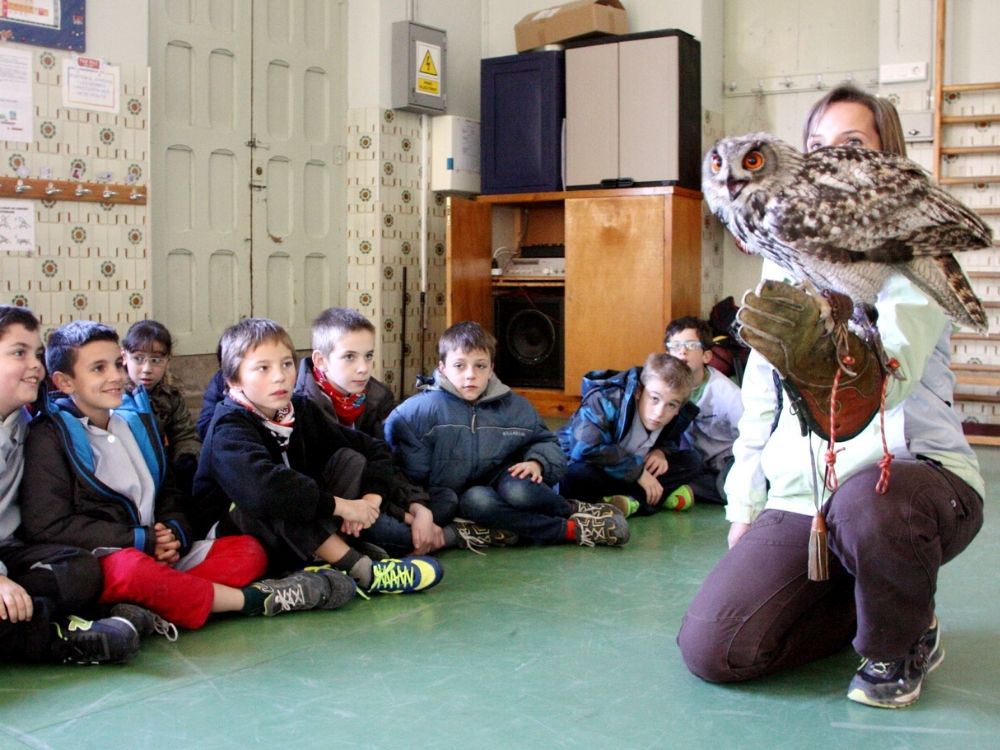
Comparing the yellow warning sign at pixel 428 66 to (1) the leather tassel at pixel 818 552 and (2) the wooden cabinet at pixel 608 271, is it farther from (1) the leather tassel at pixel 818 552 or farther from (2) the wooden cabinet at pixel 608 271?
(1) the leather tassel at pixel 818 552

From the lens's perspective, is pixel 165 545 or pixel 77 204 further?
pixel 77 204

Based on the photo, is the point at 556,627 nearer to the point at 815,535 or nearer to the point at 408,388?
the point at 815,535

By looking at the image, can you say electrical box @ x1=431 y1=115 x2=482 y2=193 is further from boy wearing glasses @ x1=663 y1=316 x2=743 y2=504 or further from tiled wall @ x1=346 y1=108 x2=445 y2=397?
boy wearing glasses @ x1=663 y1=316 x2=743 y2=504

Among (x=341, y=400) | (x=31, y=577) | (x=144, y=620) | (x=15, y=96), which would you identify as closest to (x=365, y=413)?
(x=341, y=400)

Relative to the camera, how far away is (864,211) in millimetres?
1617

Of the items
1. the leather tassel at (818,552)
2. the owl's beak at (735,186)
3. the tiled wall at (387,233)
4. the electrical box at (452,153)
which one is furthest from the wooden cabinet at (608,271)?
the owl's beak at (735,186)

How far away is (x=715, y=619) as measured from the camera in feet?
6.91

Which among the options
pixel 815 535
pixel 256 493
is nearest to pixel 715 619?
pixel 815 535

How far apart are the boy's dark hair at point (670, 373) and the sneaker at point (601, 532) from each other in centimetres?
60

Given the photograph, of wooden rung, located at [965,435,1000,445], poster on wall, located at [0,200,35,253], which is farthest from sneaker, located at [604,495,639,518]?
poster on wall, located at [0,200,35,253]

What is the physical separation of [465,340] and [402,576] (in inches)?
37.6

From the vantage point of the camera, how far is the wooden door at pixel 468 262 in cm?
672

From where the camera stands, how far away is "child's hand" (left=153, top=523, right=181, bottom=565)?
8.59ft

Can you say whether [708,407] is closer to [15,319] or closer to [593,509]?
[593,509]
